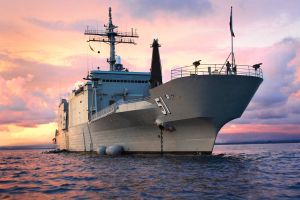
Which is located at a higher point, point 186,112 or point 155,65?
point 155,65

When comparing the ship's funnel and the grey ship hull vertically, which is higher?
the ship's funnel

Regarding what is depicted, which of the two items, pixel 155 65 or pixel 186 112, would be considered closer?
pixel 186 112

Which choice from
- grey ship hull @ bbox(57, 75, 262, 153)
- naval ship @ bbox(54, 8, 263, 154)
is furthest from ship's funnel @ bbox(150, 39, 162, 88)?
grey ship hull @ bbox(57, 75, 262, 153)

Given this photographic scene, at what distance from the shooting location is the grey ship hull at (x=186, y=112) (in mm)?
23234

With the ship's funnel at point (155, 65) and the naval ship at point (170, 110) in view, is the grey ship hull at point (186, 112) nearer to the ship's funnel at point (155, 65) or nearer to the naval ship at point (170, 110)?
the naval ship at point (170, 110)

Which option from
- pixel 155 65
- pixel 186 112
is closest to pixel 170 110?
pixel 186 112

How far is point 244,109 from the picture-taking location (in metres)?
25.4

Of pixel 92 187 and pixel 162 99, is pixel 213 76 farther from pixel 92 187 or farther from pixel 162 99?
pixel 92 187

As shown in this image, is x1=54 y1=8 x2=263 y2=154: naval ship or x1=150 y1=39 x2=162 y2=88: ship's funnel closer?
x1=54 y1=8 x2=263 y2=154: naval ship

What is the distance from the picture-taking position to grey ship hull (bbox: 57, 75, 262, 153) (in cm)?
2323

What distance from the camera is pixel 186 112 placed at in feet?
79.0

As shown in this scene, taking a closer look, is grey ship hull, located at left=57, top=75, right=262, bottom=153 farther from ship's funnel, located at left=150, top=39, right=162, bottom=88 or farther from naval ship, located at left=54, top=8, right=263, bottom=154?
ship's funnel, located at left=150, top=39, right=162, bottom=88

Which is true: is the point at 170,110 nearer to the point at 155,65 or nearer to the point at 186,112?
the point at 186,112

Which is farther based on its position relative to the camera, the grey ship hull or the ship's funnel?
the ship's funnel
